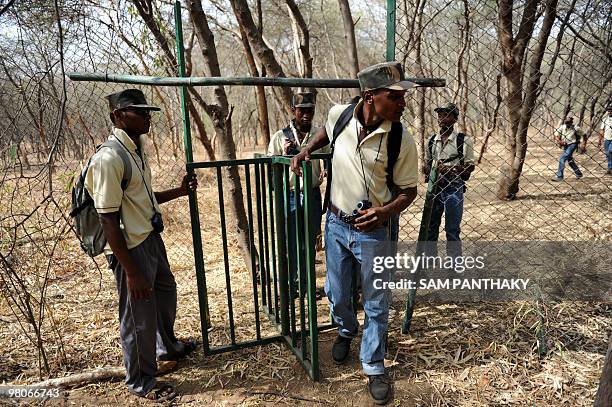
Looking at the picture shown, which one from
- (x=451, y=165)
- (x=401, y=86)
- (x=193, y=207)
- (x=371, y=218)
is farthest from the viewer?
(x=451, y=165)

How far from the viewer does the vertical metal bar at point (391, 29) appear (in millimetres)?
2656

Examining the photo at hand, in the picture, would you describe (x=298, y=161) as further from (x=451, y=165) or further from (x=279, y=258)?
(x=451, y=165)

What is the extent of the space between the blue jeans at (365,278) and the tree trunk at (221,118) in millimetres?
1438

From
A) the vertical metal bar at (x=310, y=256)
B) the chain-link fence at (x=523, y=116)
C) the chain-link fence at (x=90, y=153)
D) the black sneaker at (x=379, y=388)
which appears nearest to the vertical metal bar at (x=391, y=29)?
the chain-link fence at (x=90, y=153)

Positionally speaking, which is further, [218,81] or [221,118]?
[221,118]

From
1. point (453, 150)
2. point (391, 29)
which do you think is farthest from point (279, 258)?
point (453, 150)

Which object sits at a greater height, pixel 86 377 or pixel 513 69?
pixel 513 69

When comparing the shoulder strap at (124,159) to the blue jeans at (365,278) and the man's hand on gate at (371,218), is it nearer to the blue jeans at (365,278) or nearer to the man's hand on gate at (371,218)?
the blue jeans at (365,278)

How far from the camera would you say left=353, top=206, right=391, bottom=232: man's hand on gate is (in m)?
2.42

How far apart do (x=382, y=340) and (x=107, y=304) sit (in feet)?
9.80

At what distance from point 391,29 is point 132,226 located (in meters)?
2.07

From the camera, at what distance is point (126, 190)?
8.13ft

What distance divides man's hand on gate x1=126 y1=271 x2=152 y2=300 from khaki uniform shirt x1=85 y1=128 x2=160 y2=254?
0.61 feet

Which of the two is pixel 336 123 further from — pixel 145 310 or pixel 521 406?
pixel 521 406
